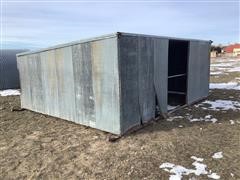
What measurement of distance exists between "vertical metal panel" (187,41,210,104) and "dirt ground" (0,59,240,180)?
60.0 inches

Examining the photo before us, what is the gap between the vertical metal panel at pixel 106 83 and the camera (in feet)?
16.3

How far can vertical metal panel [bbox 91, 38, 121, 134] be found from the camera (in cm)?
496

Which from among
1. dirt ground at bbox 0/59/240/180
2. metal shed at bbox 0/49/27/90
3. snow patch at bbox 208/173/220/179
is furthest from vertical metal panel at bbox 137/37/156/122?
metal shed at bbox 0/49/27/90

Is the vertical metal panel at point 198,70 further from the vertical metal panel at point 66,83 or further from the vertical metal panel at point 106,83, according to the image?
the vertical metal panel at point 66,83

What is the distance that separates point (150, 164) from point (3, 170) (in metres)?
2.31

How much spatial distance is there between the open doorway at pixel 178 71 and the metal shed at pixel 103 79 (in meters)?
0.39

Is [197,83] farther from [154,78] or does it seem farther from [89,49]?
[89,49]

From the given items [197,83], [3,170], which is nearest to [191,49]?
[197,83]

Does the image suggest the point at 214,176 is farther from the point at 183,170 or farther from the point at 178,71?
the point at 178,71

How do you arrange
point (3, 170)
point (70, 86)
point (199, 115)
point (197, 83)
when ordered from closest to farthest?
1. point (3, 170)
2. point (70, 86)
3. point (199, 115)
4. point (197, 83)

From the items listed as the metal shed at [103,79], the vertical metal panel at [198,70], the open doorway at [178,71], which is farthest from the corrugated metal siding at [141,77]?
the open doorway at [178,71]

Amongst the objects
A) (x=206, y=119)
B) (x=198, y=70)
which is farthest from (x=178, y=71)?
(x=206, y=119)

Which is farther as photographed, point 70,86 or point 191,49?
point 191,49

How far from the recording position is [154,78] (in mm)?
6031
